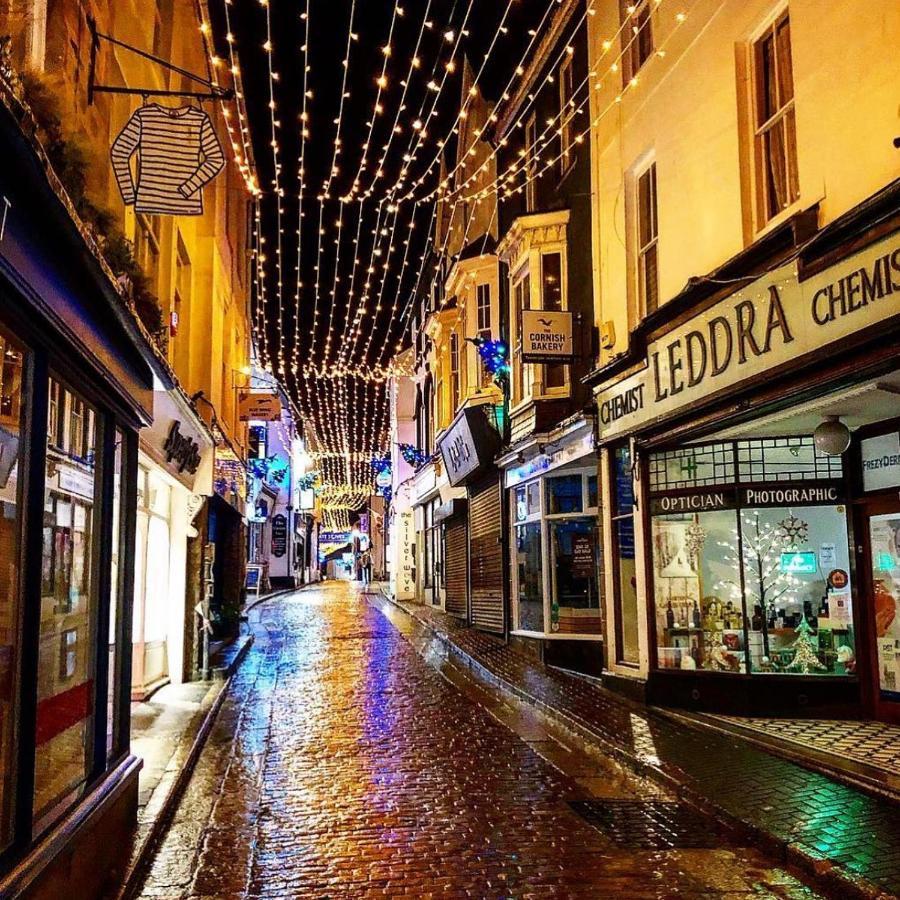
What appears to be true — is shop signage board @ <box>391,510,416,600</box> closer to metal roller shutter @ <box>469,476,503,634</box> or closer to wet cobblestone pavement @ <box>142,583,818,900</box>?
metal roller shutter @ <box>469,476,503,634</box>

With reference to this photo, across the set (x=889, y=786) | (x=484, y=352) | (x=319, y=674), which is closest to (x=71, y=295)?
(x=889, y=786)

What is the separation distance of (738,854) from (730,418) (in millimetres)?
4822

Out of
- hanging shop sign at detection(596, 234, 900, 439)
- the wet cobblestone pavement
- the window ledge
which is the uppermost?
hanging shop sign at detection(596, 234, 900, 439)

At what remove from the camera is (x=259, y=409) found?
22.0 m

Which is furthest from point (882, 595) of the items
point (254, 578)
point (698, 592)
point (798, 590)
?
point (254, 578)

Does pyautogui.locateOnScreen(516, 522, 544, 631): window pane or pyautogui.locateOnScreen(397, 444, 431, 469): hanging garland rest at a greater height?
pyautogui.locateOnScreen(397, 444, 431, 469): hanging garland

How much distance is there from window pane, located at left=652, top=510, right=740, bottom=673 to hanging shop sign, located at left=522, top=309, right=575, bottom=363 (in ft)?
12.8

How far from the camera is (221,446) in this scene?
17.2 metres

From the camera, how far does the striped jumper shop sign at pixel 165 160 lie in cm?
809

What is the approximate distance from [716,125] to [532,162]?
7966mm

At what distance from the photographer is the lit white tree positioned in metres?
10.8

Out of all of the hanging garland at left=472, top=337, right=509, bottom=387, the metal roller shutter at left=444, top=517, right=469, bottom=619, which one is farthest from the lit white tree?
the metal roller shutter at left=444, top=517, right=469, bottom=619

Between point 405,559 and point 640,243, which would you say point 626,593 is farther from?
point 405,559

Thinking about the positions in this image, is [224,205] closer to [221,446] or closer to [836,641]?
[221,446]
